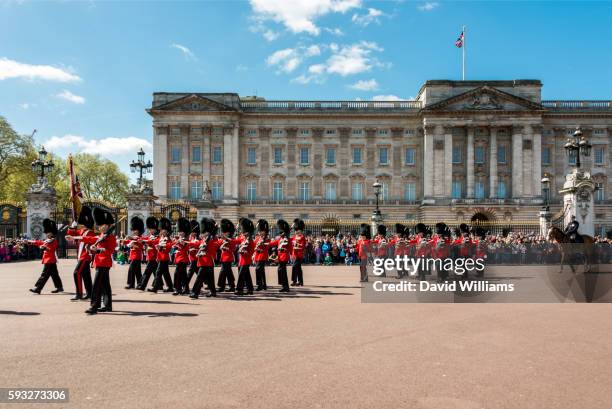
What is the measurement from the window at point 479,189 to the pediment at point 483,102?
24.5 ft

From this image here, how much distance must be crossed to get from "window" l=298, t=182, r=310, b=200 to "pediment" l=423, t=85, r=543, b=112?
14266mm

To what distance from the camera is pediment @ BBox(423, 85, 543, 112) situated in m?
49.2

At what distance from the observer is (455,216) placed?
48.6 m

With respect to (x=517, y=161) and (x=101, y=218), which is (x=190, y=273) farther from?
(x=517, y=161)

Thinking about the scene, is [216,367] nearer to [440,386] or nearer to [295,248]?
[440,386]

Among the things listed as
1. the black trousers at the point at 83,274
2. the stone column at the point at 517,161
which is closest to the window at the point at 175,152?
the stone column at the point at 517,161

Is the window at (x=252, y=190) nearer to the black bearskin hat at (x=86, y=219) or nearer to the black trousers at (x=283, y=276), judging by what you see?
the black trousers at (x=283, y=276)

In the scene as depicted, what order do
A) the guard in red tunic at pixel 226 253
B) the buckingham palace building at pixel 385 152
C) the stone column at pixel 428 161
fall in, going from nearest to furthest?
the guard in red tunic at pixel 226 253, the buckingham palace building at pixel 385 152, the stone column at pixel 428 161

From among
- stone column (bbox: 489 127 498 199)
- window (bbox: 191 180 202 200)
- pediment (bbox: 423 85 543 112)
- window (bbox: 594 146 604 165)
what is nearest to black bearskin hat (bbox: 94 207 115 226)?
window (bbox: 191 180 202 200)

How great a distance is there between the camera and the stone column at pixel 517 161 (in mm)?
49281

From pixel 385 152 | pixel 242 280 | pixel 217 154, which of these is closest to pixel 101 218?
pixel 242 280

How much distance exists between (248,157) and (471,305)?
42369 mm

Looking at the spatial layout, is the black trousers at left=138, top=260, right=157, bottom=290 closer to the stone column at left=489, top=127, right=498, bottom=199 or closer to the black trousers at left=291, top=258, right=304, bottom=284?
the black trousers at left=291, top=258, right=304, bottom=284

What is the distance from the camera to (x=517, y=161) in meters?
49.5
